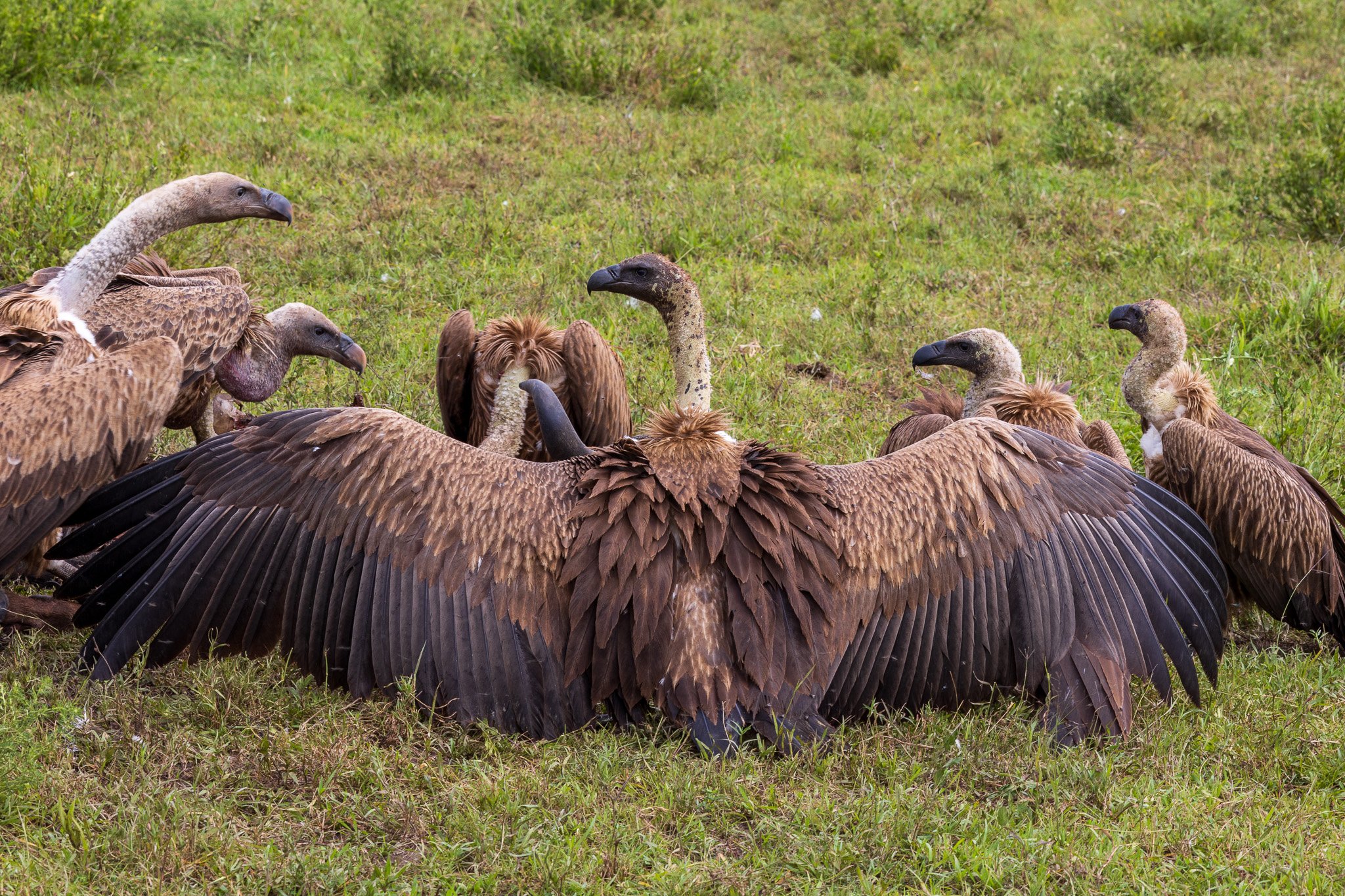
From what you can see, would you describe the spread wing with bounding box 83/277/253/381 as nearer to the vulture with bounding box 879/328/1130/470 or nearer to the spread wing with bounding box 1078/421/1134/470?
the vulture with bounding box 879/328/1130/470

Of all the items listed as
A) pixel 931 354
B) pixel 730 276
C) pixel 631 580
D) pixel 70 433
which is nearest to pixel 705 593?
pixel 631 580

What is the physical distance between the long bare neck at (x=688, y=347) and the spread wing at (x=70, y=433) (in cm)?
187

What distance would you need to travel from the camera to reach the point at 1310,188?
8.45 metres

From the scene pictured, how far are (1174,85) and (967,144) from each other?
7.57 feet

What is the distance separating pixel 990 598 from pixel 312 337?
3089 millimetres

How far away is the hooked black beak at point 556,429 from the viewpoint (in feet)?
15.6

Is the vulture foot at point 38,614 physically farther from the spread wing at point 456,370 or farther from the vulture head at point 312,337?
the spread wing at point 456,370

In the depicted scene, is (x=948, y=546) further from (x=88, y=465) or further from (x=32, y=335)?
(x=32, y=335)

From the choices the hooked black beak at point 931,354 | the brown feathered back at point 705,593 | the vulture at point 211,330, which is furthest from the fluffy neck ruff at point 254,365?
the hooked black beak at point 931,354

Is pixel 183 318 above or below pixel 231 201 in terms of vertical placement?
below

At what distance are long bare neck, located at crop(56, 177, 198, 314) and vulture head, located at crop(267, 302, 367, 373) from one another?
0.64 m

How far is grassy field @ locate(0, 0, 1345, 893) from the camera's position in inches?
141

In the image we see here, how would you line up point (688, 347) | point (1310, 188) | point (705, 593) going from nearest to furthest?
1. point (705, 593)
2. point (688, 347)
3. point (1310, 188)

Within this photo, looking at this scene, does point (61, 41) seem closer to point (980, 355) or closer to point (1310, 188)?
point (980, 355)
